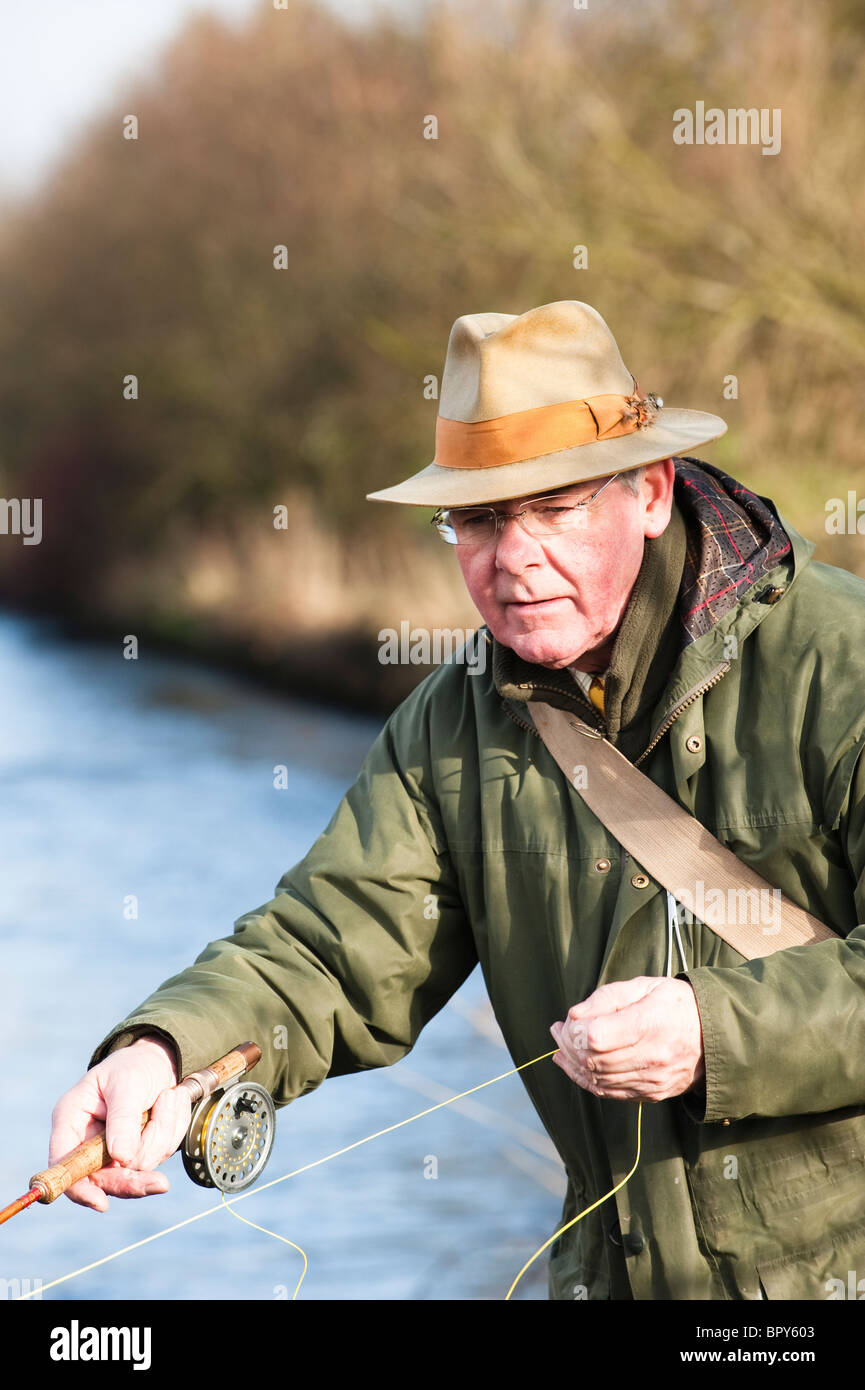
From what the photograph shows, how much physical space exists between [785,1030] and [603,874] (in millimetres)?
473

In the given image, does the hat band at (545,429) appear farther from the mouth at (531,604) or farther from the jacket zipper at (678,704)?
the jacket zipper at (678,704)

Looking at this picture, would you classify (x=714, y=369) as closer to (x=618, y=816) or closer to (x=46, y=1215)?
(x=46, y=1215)

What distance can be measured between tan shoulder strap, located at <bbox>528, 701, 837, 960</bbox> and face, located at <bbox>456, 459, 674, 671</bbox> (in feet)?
0.53

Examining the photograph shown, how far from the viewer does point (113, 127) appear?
75.9 ft

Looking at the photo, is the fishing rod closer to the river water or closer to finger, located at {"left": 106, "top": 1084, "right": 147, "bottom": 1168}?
finger, located at {"left": 106, "top": 1084, "right": 147, "bottom": 1168}

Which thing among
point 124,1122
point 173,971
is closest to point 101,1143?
point 124,1122

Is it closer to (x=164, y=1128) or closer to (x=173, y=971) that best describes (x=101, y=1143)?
(x=164, y=1128)

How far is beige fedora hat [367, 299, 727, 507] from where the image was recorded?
2775 millimetres

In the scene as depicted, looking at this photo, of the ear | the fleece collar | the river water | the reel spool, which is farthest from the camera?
the river water

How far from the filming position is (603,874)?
9.23 feet

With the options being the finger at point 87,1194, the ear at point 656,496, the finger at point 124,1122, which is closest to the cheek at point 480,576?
the ear at point 656,496

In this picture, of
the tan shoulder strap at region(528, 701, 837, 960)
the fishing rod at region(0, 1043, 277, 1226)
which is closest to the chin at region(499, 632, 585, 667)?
the tan shoulder strap at region(528, 701, 837, 960)

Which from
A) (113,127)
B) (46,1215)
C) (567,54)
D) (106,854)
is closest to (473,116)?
(567,54)

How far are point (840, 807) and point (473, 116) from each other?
11.8 meters
